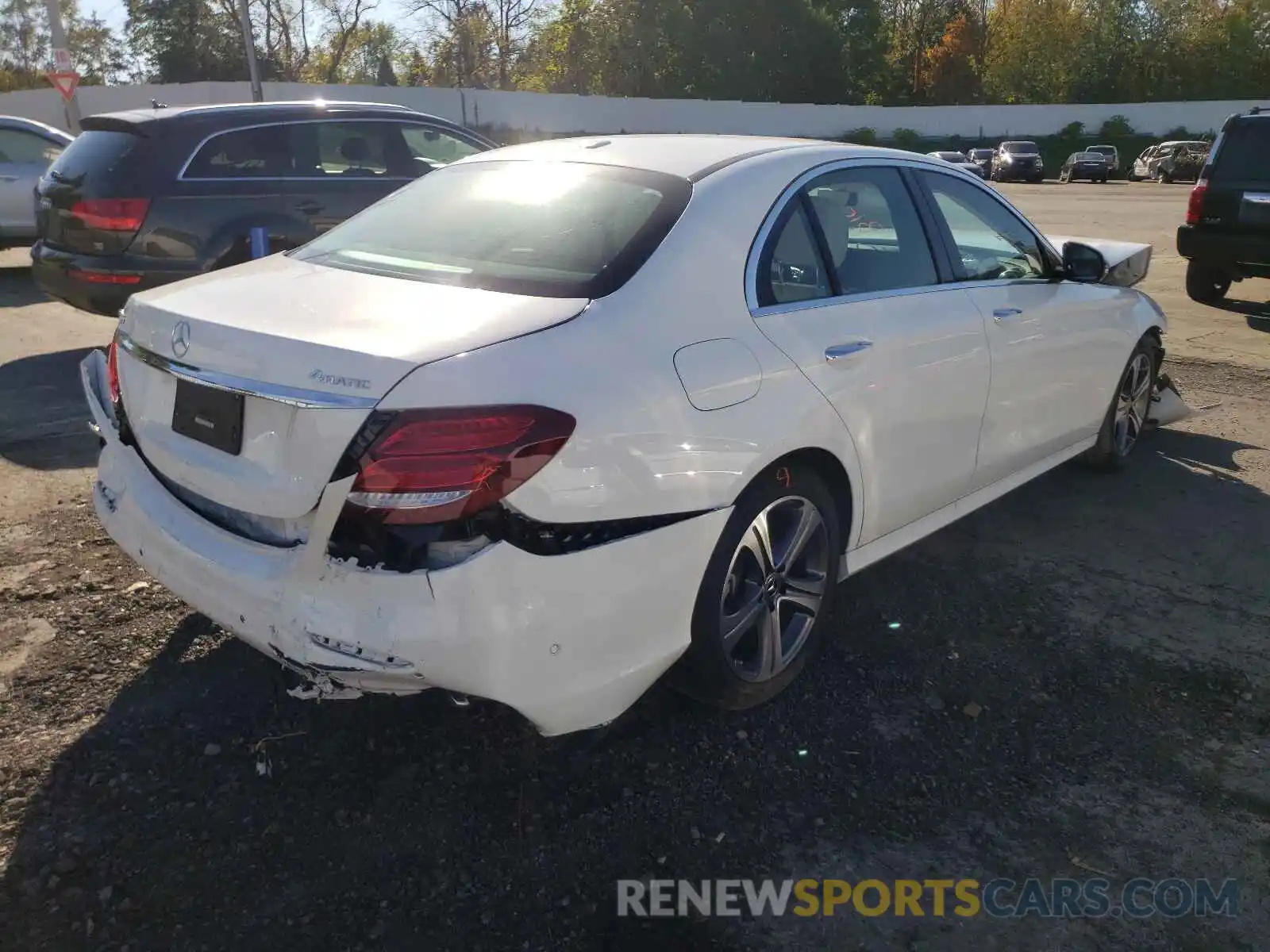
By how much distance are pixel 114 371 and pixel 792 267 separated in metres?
2.09

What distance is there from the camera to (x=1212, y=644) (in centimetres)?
362

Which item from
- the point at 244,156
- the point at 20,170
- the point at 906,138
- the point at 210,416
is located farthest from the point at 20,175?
the point at 906,138

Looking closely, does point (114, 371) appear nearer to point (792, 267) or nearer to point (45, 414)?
point (792, 267)

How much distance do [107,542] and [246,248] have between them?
11.2ft

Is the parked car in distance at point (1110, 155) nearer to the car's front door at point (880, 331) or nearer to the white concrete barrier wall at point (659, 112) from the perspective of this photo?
the white concrete barrier wall at point (659, 112)

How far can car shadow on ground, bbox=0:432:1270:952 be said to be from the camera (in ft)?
7.65

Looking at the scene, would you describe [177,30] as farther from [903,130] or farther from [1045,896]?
[1045,896]

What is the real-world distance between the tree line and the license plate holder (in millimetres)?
51045

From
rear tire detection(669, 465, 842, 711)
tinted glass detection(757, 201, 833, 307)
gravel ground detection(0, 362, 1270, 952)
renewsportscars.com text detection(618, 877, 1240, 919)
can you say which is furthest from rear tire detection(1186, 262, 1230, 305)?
renewsportscars.com text detection(618, 877, 1240, 919)

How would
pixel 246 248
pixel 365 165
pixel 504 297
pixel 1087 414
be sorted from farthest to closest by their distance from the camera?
pixel 365 165
pixel 246 248
pixel 1087 414
pixel 504 297

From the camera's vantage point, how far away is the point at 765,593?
307 cm

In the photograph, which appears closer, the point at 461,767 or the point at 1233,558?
the point at 461,767

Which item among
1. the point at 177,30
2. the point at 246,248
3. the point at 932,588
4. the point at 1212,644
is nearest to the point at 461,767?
the point at 932,588

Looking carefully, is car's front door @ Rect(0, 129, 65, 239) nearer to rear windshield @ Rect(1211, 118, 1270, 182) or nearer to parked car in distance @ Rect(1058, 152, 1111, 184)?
rear windshield @ Rect(1211, 118, 1270, 182)
